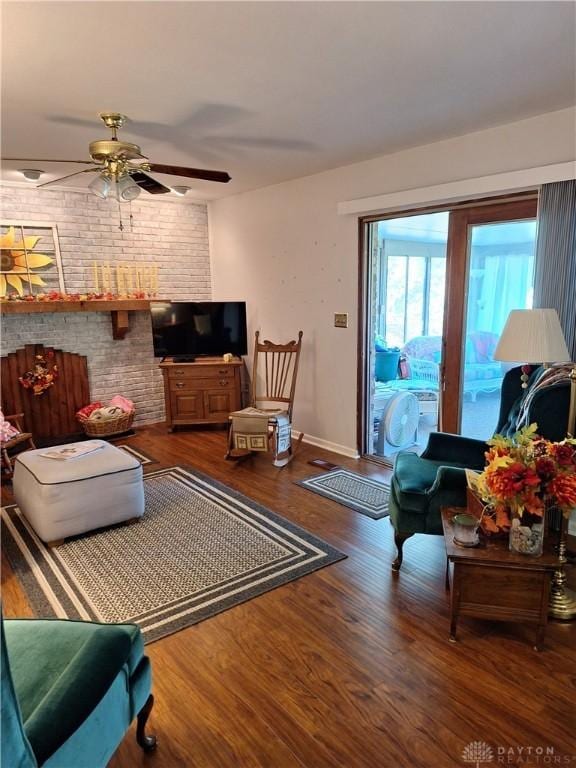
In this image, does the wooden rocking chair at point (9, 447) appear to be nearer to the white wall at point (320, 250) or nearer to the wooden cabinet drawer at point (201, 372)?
the wooden cabinet drawer at point (201, 372)

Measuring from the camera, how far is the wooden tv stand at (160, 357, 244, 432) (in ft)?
16.9

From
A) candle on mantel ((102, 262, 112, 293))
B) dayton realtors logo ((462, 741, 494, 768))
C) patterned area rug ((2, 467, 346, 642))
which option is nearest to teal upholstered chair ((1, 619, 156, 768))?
patterned area rug ((2, 467, 346, 642))

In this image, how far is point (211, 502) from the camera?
351cm

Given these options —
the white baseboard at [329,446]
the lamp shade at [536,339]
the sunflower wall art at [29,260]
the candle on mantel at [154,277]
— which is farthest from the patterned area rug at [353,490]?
the sunflower wall art at [29,260]

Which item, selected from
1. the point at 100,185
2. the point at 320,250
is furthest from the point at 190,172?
the point at 320,250

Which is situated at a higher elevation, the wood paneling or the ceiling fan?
the ceiling fan

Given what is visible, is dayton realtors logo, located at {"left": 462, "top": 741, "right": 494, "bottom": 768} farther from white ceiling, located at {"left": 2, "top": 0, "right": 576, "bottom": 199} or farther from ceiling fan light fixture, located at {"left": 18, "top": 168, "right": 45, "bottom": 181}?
ceiling fan light fixture, located at {"left": 18, "top": 168, "right": 45, "bottom": 181}

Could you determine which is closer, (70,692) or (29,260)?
(70,692)

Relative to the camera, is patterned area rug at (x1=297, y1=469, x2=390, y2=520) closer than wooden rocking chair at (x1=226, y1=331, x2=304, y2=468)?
Yes

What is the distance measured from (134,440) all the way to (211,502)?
72.9 inches

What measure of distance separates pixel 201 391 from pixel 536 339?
11.7 ft

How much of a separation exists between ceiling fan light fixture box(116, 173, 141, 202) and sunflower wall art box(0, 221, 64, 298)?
7.55 ft

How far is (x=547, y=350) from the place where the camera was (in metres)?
2.28

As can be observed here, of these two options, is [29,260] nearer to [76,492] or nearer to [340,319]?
[76,492]
